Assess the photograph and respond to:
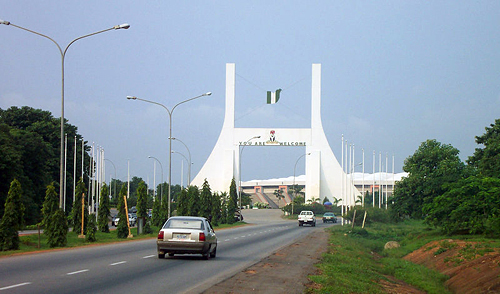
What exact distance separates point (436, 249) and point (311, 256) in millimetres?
9232

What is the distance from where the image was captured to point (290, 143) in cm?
8862

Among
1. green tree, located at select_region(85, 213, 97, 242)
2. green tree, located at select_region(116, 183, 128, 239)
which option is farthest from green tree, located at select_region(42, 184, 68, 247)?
green tree, located at select_region(116, 183, 128, 239)

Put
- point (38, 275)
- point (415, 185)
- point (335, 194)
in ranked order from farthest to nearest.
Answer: point (335, 194) < point (415, 185) < point (38, 275)

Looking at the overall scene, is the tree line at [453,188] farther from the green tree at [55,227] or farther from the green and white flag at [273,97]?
the green and white flag at [273,97]

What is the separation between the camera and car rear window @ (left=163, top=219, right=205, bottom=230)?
18.3 metres

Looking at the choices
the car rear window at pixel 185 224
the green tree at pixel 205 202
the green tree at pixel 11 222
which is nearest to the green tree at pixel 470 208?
the car rear window at pixel 185 224

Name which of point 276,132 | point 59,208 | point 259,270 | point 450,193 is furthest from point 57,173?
point 259,270

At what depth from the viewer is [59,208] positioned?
83.3 ft

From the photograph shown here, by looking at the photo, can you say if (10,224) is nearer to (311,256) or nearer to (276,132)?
(311,256)

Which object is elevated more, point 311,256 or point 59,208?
point 59,208

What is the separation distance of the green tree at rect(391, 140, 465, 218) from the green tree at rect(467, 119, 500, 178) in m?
1.65

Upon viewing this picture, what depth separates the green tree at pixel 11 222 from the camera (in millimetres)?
22062

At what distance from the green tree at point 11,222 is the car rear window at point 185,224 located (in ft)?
24.3

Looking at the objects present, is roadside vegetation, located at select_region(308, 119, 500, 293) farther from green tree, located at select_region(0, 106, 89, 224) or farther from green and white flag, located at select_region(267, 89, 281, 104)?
green and white flag, located at select_region(267, 89, 281, 104)
